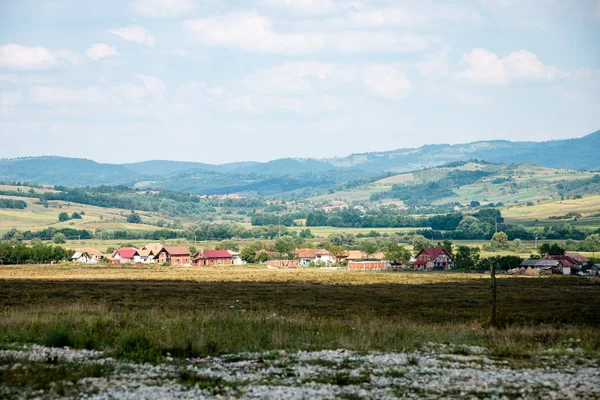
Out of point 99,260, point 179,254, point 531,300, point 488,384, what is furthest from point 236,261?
point 488,384

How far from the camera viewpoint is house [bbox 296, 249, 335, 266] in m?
163

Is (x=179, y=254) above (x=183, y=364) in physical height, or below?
below

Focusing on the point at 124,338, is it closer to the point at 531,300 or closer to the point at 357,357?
the point at 357,357

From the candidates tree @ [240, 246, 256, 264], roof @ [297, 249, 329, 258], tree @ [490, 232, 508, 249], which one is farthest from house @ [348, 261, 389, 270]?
tree @ [490, 232, 508, 249]

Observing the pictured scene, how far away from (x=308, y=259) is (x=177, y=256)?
91.2 ft

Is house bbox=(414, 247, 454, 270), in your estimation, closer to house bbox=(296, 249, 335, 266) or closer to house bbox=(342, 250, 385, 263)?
house bbox=(342, 250, 385, 263)

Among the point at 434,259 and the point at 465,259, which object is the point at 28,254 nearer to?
the point at 434,259

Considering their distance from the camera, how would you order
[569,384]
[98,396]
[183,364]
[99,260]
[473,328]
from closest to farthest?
[98,396]
[569,384]
[183,364]
[473,328]
[99,260]

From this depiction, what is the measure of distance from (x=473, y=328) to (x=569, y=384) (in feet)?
35.5

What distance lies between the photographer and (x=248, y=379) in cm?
1677

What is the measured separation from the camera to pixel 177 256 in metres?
160

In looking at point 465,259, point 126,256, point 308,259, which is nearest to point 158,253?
point 126,256

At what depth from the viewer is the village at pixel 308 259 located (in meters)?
127

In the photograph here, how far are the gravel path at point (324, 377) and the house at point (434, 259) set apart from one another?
387ft
